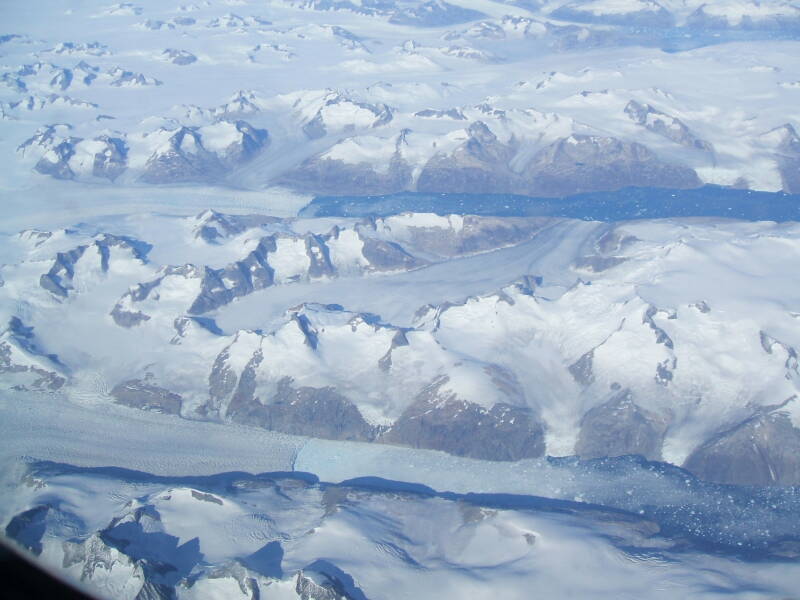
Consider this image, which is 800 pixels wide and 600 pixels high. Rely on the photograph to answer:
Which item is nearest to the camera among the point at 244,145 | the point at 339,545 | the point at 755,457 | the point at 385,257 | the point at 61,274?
the point at 339,545

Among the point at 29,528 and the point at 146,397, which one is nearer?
the point at 29,528

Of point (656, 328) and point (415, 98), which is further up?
point (656, 328)

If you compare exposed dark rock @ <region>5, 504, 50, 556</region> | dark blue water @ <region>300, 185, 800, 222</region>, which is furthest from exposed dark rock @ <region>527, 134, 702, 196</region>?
exposed dark rock @ <region>5, 504, 50, 556</region>

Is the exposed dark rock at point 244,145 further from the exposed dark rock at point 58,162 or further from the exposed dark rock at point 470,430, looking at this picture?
the exposed dark rock at point 470,430

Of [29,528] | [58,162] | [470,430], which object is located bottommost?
[58,162]

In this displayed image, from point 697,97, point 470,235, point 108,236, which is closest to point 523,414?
point 470,235

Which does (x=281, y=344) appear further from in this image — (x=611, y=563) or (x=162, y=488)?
(x=611, y=563)

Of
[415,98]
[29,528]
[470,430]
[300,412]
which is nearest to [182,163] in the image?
[415,98]

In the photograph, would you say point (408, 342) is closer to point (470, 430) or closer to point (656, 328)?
point (470, 430)
